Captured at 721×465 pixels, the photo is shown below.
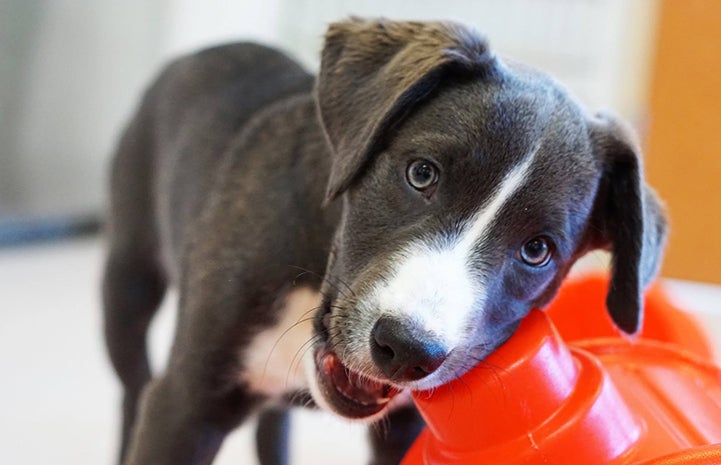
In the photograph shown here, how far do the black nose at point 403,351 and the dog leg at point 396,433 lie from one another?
54cm

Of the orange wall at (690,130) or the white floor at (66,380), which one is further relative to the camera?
the orange wall at (690,130)

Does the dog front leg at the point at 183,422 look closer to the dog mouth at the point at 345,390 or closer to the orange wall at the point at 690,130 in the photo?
the dog mouth at the point at 345,390

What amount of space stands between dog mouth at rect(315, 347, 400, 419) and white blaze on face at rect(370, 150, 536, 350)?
241 millimetres

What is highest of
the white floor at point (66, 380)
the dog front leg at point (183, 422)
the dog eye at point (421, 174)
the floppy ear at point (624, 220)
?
the dog eye at point (421, 174)

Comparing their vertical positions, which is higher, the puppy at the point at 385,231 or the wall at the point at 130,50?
the puppy at the point at 385,231

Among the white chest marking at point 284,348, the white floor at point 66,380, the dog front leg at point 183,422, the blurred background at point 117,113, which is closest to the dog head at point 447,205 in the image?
the white chest marking at point 284,348

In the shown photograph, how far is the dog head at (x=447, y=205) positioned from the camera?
143 cm

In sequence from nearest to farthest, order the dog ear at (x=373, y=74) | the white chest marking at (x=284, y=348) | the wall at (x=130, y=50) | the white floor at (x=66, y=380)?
the dog ear at (x=373, y=74) → the white chest marking at (x=284, y=348) → the white floor at (x=66, y=380) → the wall at (x=130, y=50)

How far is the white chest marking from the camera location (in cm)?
178

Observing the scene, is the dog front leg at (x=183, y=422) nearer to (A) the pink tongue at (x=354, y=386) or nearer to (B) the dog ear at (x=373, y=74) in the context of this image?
(A) the pink tongue at (x=354, y=386)

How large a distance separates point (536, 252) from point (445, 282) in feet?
0.77

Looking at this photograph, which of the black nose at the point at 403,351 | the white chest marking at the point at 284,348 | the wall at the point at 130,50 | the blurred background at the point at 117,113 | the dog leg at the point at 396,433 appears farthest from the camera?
the wall at the point at 130,50

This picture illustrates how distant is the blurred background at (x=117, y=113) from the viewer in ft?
10.2

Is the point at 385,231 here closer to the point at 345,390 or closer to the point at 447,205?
the point at 447,205
